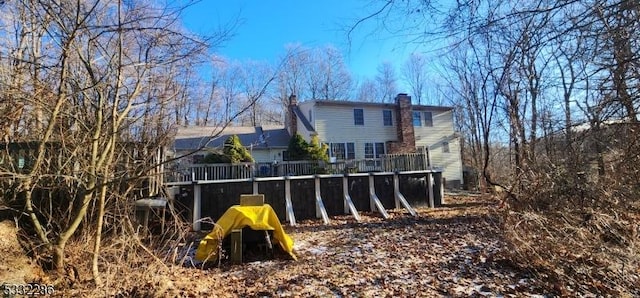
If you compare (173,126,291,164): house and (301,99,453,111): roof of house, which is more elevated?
(301,99,453,111): roof of house

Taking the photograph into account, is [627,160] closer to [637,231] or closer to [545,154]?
[637,231]

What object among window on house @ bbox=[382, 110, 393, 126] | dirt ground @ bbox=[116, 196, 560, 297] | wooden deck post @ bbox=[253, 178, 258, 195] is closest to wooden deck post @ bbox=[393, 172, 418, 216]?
dirt ground @ bbox=[116, 196, 560, 297]

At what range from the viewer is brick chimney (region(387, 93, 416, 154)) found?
2135cm

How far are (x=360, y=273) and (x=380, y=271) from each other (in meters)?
0.37

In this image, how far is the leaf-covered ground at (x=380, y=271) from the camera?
4887 mm

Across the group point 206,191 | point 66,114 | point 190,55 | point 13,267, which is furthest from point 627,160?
point 206,191

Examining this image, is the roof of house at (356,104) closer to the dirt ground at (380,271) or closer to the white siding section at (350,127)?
the white siding section at (350,127)

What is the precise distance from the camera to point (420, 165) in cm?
1534

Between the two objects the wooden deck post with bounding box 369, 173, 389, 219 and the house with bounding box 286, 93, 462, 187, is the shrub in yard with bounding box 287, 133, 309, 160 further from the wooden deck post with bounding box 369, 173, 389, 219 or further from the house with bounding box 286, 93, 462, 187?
the wooden deck post with bounding box 369, 173, 389, 219

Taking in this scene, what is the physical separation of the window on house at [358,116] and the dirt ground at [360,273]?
12219 millimetres

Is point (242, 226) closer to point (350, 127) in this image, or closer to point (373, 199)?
point (373, 199)

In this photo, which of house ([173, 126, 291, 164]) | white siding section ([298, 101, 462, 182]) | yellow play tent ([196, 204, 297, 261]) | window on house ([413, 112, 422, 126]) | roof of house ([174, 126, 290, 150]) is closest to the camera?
yellow play tent ([196, 204, 297, 261])

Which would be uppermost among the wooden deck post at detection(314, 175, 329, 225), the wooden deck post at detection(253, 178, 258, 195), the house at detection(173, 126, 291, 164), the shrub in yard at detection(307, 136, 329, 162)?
the house at detection(173, 126, 291, 164)

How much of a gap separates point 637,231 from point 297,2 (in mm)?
6191
